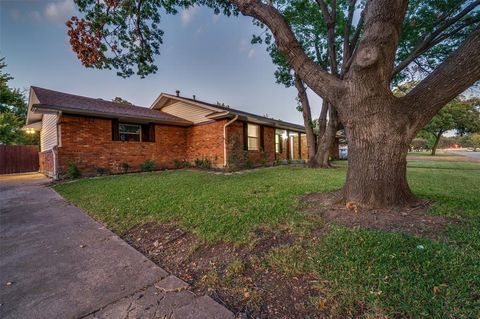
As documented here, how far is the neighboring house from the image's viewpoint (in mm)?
8594

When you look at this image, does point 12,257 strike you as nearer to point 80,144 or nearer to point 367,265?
point 367,265

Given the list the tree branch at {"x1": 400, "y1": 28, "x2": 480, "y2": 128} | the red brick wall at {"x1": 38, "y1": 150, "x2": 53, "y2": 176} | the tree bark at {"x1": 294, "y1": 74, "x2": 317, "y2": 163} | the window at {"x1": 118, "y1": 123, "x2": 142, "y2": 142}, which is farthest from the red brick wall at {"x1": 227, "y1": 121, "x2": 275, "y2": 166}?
the red brick wall at {"x1": 38, "y1": 150, "x2": 53, "y2": 176}

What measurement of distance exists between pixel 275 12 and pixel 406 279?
13.6ft

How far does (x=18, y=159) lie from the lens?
1423 cm

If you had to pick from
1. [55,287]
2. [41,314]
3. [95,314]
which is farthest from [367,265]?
[55,287]

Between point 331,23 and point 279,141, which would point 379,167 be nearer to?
point 331,23

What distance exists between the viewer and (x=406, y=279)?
166 centimetres

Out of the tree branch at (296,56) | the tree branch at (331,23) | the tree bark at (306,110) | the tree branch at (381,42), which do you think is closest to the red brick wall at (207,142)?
the tree bark at (306,110)

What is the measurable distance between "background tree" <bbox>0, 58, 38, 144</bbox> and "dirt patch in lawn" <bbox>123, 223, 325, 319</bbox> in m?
21.2

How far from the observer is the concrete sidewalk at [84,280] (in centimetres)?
160

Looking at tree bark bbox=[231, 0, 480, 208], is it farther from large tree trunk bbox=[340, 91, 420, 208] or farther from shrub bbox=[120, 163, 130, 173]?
shrub bbox=[120, 163, 130, 173]

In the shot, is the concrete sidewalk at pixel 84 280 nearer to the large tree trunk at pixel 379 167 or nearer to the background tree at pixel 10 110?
the large tree trunk at pixel 379 167

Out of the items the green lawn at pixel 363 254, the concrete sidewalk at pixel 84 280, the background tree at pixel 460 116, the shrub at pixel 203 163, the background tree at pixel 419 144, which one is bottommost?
the concrete sidewalk at pixel 84 280

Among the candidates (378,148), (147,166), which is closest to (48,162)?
(147,166)
